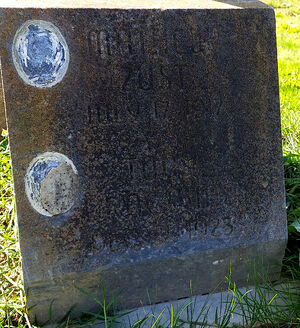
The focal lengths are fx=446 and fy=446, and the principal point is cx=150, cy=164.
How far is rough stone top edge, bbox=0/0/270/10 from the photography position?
1.58m

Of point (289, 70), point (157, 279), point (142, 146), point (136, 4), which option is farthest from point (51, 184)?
point (289, 70)

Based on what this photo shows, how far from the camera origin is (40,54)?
5.16ft

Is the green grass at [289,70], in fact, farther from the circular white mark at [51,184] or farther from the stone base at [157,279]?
the circular white mark at [51,184]

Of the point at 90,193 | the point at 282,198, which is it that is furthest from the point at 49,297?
the point at 282,198

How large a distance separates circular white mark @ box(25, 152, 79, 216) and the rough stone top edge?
53cm

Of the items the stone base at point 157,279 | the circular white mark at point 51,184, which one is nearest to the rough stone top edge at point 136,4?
the circular white mark at point 51,184

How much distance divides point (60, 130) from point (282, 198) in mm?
988

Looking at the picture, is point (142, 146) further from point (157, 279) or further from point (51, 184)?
point (157, 279)

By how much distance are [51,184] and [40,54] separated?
464 mm

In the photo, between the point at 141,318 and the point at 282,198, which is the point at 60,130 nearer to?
the point at 141,318

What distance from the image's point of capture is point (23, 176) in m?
1.59

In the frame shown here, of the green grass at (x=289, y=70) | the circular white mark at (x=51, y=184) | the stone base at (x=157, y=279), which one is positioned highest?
the green grass at (x=289, y=70)

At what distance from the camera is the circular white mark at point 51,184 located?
62.8 inches

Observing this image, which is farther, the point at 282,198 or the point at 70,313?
the point at 282,198
